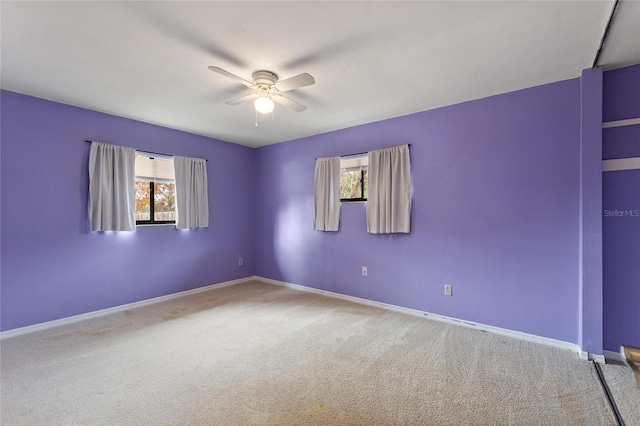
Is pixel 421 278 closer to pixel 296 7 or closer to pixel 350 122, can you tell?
pixel 350 122

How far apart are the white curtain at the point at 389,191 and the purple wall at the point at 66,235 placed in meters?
2.99

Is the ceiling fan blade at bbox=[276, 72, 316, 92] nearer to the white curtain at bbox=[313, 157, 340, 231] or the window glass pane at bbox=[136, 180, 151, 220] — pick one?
the white curtain at bbox=[313, 157, 340, 231]

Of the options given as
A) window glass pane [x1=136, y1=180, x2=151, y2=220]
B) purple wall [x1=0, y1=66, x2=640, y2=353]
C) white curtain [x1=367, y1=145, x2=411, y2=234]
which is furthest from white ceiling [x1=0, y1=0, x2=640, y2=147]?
window glass pane [x1=136, y1=180, x2=151, y2=220]

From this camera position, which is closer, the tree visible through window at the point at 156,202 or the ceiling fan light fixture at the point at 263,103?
the ceiling fan light fixture at the point at 263,103

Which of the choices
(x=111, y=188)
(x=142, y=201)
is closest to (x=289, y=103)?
(x=111, y=188)

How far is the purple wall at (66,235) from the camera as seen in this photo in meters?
3.01

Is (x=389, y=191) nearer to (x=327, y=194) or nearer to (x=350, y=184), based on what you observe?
(x=350, y=184)

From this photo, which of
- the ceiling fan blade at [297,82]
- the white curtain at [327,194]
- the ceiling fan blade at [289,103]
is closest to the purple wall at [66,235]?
the white curtain at [327,194]

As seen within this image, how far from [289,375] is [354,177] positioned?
2899 mm

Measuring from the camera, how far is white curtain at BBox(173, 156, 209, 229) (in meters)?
4.37

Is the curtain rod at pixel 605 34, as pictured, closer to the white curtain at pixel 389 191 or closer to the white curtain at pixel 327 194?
the white curtain at pixel 389 191

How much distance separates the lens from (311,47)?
2.21m

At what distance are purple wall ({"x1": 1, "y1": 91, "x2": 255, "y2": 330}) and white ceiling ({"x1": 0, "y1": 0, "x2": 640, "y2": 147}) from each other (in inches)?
15.0

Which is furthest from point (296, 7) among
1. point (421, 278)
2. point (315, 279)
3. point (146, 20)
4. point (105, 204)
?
point (315, 279)
